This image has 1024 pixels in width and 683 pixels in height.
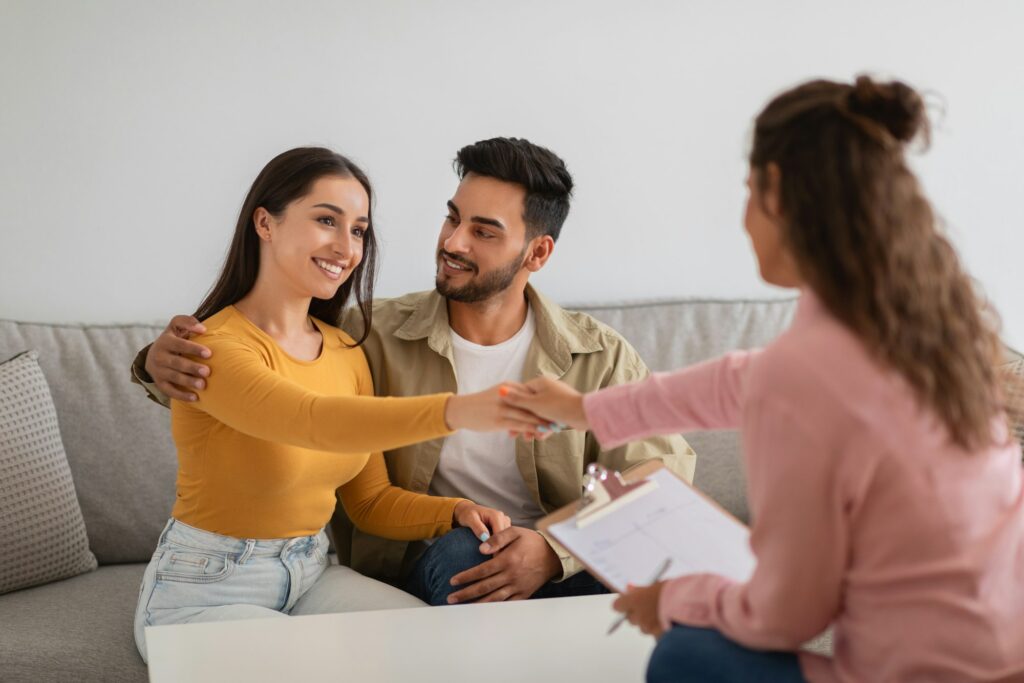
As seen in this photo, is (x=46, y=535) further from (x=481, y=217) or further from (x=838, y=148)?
(x=838, y=148)

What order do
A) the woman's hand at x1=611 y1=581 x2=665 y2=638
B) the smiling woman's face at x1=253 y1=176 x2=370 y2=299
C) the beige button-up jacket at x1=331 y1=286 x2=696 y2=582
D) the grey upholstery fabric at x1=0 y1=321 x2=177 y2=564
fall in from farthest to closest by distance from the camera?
the grey upholstery fabric at x1=0 y1=321 x2=177 y2=564
the beige button-up jacket at x1=331 y1=286 x2=696 y2=582
the smiling woman's face at x1=253 y1=176 x2=370 y2=299
the woman's hand at x1=611 y1=581 x2=665 y2=638

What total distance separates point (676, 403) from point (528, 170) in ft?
3.25

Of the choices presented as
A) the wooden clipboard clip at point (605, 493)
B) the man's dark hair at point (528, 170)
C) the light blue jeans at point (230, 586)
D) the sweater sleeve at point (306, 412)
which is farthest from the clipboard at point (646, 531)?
the man's dark hair at point (528, 170)

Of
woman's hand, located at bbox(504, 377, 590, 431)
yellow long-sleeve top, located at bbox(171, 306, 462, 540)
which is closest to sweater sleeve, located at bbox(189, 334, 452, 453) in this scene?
yellow long-sleeve top, located at bbox(171, 306, 462, 540)

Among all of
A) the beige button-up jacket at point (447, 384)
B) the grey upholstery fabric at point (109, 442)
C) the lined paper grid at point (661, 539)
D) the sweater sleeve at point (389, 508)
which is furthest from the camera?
the grey upholstery fabric at point (109, 442)

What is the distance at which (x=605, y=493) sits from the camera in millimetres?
1394

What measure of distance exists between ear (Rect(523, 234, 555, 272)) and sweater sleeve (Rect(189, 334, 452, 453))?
0.73 metres

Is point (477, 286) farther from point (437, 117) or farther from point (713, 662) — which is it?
point (713, 662)

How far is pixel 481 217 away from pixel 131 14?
893mm

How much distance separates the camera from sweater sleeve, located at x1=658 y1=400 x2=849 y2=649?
92 cm

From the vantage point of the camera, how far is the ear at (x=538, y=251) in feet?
7.11

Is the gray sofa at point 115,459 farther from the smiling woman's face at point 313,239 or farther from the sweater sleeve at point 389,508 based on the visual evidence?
the smiling woman's face at point 313,239

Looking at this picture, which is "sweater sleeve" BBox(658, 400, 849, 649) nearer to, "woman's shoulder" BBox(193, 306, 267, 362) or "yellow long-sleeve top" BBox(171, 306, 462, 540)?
"yellow long-sleeve top" BBox(171, 306, 462, 540)

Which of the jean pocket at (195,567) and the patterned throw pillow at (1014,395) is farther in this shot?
the jean pocket at (195,567)
